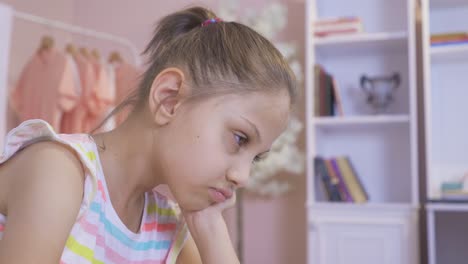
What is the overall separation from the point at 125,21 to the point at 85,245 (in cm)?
308

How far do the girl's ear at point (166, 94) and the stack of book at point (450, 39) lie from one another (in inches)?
82.3

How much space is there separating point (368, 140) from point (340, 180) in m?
0.38

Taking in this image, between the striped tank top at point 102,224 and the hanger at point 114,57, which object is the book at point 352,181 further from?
the striped tank top at point 102,224

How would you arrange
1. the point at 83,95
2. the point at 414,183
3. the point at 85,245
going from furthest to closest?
the point at 83,95 → the point at 414,183 → the point at 85,245

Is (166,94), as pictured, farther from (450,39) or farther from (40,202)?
(450,39)

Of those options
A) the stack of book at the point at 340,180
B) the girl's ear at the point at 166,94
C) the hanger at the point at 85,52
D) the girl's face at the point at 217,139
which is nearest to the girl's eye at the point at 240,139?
the girl's face at the point at 217,139

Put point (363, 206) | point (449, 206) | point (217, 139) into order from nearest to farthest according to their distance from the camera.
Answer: point (217, 139) < point (449, 206) < point (363, 206)

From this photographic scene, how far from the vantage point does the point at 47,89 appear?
263 centimetres

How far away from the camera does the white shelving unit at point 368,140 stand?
8.24ft

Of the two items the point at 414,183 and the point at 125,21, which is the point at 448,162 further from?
the point at 125,21

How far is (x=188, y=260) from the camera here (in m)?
1.04

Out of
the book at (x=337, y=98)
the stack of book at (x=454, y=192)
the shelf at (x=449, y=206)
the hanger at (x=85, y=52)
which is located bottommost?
the shelf at (x=449, y=206)

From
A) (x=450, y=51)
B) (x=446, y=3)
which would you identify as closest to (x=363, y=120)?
(x=450, y=51)

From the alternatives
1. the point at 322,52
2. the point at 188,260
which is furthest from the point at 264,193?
the point at 188,260
